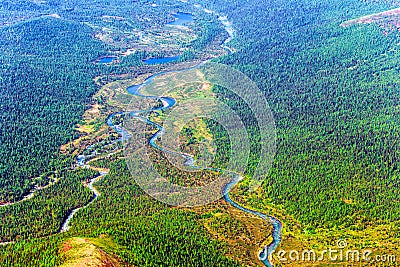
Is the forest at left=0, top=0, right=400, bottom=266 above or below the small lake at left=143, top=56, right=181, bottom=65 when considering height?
above

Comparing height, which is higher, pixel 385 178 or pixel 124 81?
pixel 385 178

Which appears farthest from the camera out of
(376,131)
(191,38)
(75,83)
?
(191,38)

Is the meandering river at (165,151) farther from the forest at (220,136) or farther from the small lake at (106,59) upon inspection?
the small lake at (106,59)

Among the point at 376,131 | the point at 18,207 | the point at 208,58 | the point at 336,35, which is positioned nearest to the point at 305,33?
the point at 336,35

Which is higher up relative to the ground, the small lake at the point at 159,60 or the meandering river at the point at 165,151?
the meandering river at the point at 165,151

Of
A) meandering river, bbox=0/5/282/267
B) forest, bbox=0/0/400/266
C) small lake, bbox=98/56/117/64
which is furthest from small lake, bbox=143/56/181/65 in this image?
meandering river, bbox=0/5/282/267

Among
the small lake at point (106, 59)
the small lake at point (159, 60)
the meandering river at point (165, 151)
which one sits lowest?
the small lake at point (106, 59)

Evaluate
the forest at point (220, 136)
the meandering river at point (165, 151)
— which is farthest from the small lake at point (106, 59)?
the meandering river at point (165, 151)

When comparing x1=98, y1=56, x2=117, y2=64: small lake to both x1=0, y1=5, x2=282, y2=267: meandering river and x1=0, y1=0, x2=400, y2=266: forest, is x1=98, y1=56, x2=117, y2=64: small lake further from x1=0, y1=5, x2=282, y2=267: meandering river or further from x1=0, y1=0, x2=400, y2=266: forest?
x1=0, y1=5, x2=282, y2=267: meandering river

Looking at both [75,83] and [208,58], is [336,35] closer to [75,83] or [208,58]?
[208,58]

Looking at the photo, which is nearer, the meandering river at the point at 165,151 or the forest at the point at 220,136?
the forest at the point at 220,136

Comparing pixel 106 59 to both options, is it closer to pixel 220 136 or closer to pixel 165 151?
pixel 220 136
